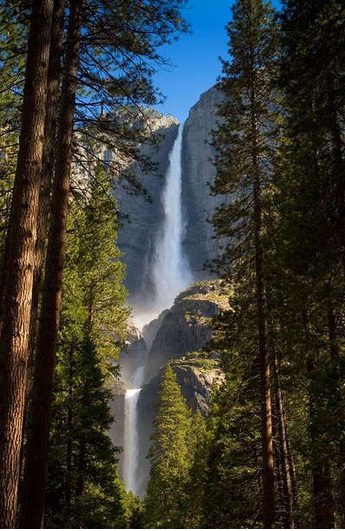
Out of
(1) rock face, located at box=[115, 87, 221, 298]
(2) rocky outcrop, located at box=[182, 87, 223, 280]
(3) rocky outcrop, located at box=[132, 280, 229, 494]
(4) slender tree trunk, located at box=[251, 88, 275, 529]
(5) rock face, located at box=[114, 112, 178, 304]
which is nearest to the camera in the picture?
(4) slender tree trunk, located at box=[251, 88, 275, 529]

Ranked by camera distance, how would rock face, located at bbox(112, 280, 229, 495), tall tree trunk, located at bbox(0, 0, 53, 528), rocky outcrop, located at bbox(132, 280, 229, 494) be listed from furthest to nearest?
rocky outcrop, located at bbox(132, 280, 229, 494) → rock face, located at bbox(112, 280, 229, 495) → tall tree trunk, located at bbox(0, 0, 53, 528)

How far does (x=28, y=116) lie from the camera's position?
511 centimetres

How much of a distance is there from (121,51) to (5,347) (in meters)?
6.05

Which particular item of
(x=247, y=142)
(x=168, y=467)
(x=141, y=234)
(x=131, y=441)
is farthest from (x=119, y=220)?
(x=141, y=234)

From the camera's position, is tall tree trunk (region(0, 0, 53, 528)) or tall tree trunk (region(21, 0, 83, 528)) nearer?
tall tree trunk (region(0, 0, 53, 528))

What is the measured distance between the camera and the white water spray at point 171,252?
122875 millimetres

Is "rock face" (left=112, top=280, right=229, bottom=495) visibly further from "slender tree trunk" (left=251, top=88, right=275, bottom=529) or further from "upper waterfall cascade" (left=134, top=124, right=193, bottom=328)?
"slender tree trunk" (left=251, top=88, right=275, bottom=529)

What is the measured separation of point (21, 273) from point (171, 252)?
407 ft

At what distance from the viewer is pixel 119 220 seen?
1032 centimetres

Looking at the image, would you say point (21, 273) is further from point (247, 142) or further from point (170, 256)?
point (170, 256)

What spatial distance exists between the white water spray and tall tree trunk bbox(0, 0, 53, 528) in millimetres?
115226

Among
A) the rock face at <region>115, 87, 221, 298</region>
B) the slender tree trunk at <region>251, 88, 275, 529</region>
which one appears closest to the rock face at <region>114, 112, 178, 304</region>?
the rock face at <region>115, 87, 221, 298</region>

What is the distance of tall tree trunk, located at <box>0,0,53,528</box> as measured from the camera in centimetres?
417

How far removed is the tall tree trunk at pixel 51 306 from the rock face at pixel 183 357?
5539 cm
